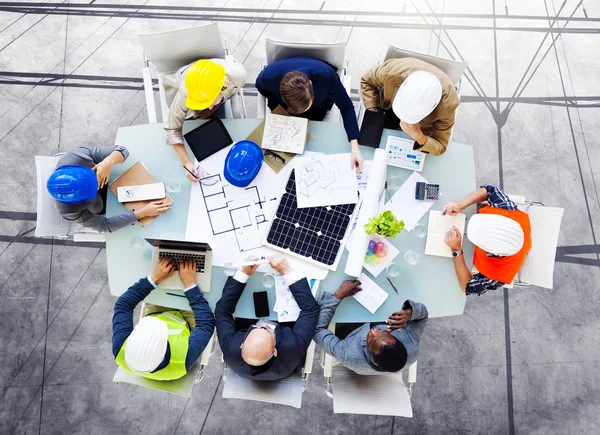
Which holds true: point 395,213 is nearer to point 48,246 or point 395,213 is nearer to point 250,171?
point 250,171

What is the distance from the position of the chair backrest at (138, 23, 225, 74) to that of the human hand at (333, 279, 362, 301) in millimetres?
1630

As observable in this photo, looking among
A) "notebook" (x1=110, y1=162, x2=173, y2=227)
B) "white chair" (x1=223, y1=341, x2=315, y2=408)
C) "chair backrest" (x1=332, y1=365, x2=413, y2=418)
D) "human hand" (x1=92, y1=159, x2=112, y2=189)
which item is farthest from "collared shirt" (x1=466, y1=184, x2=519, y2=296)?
"human hand" (x1=92, y1=159, x2=112, y2=189)

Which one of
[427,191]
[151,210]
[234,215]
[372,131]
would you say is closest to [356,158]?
[372,131]

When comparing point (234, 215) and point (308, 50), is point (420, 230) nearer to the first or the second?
point (234, 215)

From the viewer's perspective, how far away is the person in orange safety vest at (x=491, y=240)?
2.16 meters

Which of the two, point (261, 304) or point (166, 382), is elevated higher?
point (261, 304)

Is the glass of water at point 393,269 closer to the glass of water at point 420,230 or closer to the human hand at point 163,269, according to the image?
the glass of water at point 420,230

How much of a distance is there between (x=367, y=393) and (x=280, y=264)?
0.93 metres

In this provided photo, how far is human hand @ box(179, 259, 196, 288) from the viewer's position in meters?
2.39

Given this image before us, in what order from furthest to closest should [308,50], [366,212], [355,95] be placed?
[355,95] < [308,50] < [366,212]

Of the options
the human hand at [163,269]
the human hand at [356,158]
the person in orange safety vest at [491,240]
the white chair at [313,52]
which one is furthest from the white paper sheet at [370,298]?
the white chair at [313,52]

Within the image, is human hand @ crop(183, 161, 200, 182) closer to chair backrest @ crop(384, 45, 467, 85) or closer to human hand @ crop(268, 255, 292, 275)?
human hand @ crop(268, 255, 292, 275)

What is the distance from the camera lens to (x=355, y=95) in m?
3.62

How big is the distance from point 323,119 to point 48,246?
251cm
